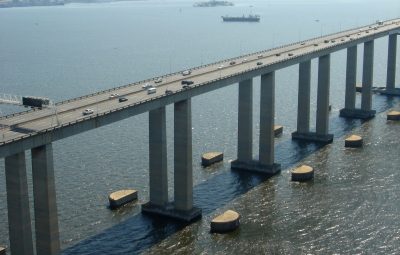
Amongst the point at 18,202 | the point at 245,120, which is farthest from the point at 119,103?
the point at 245,120

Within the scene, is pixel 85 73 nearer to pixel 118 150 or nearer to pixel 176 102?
pixel 118 150

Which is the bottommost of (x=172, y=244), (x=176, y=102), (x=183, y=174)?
(x=172, y=244)

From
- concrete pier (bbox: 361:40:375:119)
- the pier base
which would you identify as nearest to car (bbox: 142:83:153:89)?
concrete pier (bbox: 361:40:375:119)

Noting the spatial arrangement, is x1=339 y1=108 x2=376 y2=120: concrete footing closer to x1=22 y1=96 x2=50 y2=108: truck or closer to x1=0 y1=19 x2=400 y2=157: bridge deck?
x1=0 y1=19 x2=400 y2=157: bridge deck

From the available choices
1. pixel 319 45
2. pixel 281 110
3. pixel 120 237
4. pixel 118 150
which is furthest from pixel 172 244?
pixel 281 110

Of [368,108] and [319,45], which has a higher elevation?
[319,45]

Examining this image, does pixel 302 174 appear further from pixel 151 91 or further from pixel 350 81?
pixel 350 81
